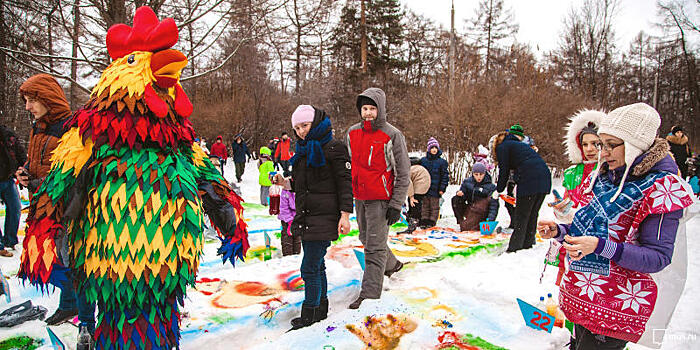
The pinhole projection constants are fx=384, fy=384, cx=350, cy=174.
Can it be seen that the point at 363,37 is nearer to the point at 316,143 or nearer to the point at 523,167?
the point at 523,167

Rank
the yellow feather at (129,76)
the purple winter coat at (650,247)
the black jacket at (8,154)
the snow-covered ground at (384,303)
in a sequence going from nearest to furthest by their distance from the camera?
the purple winter coat at (650,247), the yellow feather at (129,76), the snow-covered ground at (384,303), the black jacket at (8,154)

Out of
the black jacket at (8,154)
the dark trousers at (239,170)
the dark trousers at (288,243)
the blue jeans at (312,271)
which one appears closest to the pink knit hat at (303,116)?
the blue jeans at (312,271)

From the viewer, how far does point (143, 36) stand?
80.4 inches

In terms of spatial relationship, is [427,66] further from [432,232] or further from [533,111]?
[432,232]

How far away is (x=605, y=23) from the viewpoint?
69.9 ft

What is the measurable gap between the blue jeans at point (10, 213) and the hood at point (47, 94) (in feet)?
7.66

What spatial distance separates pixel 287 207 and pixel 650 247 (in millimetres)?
3792

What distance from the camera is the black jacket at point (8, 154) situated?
471cm

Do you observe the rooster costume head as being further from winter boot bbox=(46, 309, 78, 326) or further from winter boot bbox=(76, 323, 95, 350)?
winter boot bbox=(46, 309, 78, 326)

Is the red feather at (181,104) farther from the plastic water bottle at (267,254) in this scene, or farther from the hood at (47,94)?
the plastic water bottle at (267,254)

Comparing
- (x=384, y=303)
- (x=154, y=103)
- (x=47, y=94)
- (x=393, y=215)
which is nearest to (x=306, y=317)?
(x=384, y=303)

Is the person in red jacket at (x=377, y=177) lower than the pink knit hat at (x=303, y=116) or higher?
lower

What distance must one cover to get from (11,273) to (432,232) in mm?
5699

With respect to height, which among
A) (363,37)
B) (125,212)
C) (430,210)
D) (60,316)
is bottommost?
(60,316)
